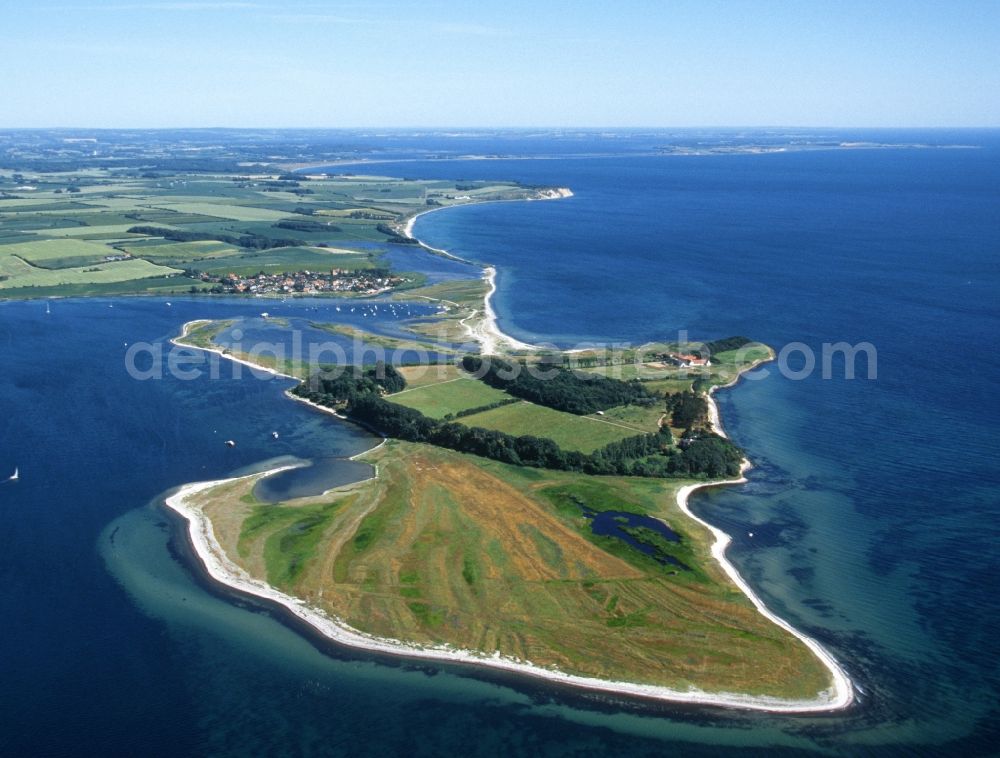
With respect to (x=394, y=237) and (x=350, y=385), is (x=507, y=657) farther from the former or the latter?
(x=394, y=237)

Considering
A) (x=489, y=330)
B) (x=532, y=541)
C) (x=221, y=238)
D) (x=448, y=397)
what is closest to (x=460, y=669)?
(x=532, y=541)

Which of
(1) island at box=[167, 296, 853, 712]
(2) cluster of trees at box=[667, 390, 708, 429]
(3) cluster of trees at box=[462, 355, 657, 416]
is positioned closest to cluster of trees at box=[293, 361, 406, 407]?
(1) island at box=[167, 296, 853, 712]

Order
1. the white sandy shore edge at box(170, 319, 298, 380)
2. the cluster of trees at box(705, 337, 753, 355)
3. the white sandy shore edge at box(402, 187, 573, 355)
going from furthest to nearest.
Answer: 1. the white sandy shore edge at box(402, 187, 573, 355)
2. the cluster of trees at box(705, 337, 753, 355)
3. the white sandy shore edge at box(170, 319, 298, 380)

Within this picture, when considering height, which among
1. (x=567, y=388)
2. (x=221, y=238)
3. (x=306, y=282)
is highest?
(x=221, y=238)

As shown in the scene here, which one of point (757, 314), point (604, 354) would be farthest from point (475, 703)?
point (757, 314)

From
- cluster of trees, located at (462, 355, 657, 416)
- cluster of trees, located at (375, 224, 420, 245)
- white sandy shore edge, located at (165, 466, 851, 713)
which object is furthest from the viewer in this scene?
cluster of trees, located at (375, 224, 420, 245)

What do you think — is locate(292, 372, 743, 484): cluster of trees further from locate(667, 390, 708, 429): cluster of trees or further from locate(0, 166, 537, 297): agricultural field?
locate(0, 166, 537, 297): agricultural field
